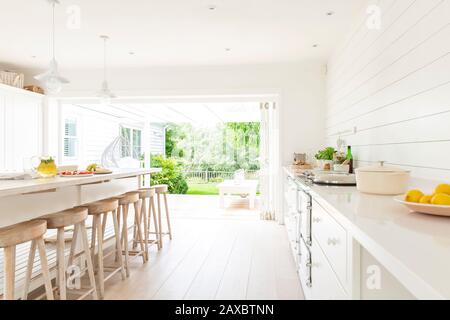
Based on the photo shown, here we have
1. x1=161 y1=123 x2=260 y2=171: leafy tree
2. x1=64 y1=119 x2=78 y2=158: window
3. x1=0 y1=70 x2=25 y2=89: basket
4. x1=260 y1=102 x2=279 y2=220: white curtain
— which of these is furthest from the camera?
x1=161 y1=123 x2=260 y2=171: leafy tree

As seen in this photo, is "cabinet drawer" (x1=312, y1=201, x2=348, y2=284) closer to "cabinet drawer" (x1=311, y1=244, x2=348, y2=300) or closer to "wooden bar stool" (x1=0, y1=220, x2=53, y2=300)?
"cabinet drawer" (x1=311, y1=244, x2=348, y2=300)

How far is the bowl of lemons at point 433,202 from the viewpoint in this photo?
109 cm

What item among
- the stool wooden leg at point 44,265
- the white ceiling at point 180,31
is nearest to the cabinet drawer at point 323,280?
the stool wooden leg at point 44,265

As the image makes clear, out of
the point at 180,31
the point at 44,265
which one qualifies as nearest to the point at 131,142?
the point at 180,31

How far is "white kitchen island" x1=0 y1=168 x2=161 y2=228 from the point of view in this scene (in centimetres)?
197

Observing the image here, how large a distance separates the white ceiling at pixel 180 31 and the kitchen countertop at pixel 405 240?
252 cm

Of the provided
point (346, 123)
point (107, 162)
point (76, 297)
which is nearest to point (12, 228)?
point (76, 297)

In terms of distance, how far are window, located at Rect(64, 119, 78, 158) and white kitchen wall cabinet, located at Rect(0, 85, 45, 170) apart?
871mm

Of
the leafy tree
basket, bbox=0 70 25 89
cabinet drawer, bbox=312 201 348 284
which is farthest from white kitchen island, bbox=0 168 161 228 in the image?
the leafy tree

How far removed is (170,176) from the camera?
970 cm

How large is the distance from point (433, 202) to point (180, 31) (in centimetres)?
344

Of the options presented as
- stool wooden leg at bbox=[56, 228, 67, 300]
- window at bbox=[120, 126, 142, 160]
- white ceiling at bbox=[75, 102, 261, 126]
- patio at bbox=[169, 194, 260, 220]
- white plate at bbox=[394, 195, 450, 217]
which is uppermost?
white ceiling at bbox=[75, 102, 261, 126]
